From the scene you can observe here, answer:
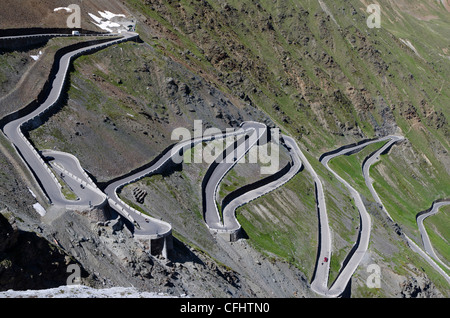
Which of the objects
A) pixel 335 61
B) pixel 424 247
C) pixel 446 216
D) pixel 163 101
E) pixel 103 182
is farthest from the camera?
pixel 335 61

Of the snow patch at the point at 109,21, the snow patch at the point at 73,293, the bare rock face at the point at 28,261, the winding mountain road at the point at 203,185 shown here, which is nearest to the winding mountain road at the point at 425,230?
the winding mountain road at the point at 203,185

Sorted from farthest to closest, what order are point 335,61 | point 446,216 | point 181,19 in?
point 335,61
point 446,216
point 181,19

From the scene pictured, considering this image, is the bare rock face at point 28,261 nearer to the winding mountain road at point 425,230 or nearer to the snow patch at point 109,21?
the snow patch at point 109,21

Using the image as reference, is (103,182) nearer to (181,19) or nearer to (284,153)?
(284,153)

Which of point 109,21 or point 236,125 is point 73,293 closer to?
point 236,125

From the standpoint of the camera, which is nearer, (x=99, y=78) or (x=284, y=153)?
(x=99, y=78)

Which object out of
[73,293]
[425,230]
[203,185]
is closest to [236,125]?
[203,185]

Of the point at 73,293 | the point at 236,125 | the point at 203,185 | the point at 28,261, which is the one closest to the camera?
the point at 73,293

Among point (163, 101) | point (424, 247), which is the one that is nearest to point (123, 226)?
point (163, 101)

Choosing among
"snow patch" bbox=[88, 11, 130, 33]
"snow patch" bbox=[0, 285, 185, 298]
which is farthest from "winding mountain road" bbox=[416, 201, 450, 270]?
"snow patch" bbox=[0, 285, 185, 298]
